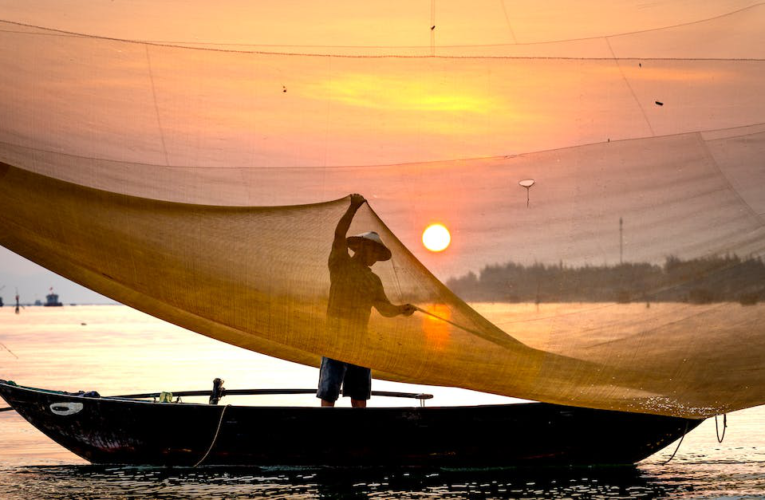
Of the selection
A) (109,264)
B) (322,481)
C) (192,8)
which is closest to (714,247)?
(322,481)

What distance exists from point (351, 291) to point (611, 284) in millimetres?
2005

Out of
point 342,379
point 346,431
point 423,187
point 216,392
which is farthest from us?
point 216,392

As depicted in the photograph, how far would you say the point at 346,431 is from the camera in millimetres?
10695

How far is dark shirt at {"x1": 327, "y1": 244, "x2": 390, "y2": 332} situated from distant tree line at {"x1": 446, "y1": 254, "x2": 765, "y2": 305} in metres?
0.61

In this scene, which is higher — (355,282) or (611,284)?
(355,282)

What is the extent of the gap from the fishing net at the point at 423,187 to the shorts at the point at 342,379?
1344 millimetres

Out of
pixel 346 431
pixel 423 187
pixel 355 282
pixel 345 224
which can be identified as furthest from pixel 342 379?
pixel 423 187

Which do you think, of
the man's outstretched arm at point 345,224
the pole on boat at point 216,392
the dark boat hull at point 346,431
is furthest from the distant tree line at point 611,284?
the pole on boat at point 216,392

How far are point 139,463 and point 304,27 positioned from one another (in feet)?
15.7

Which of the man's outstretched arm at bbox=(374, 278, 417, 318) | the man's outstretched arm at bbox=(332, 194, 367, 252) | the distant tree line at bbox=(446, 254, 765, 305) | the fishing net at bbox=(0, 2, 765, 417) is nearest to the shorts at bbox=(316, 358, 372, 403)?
the fishing net at bbox=(0, 2, 765, 417)

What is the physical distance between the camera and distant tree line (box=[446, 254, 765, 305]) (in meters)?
9.39

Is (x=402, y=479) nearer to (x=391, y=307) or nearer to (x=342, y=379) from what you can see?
(x=342, y=379)

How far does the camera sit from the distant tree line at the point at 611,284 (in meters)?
9.39

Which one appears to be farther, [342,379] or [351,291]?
[342,379]
